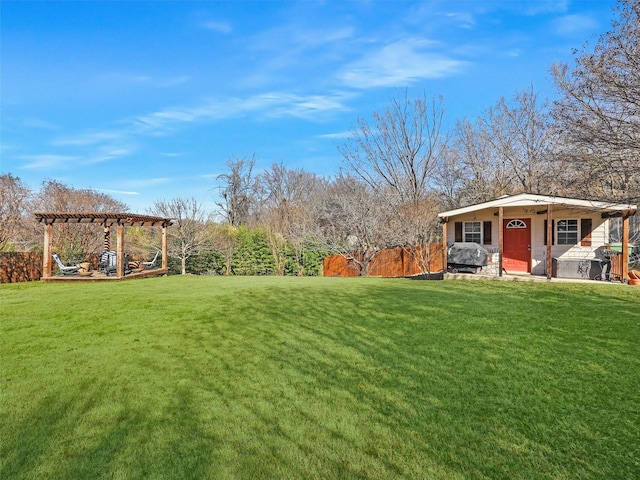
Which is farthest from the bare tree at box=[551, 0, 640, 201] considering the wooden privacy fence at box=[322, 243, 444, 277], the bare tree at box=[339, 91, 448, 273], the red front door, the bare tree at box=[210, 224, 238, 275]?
the bare tree at box=[210, 224, 238, 275]

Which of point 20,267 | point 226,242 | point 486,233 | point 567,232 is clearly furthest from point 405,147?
point 20,267

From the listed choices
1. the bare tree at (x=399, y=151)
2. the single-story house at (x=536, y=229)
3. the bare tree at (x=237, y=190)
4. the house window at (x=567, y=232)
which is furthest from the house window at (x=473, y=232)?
the bare tree at (x=237, y=190)

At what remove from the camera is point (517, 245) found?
1414 centimetres

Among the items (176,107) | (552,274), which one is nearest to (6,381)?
(552,274)

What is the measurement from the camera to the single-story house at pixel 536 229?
1194 cm

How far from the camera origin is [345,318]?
6.16 metres

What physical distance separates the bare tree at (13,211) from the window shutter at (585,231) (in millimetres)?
21975

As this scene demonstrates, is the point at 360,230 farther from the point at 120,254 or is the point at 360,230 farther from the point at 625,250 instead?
the point at 120,254

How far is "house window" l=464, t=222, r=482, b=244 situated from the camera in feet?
48.0

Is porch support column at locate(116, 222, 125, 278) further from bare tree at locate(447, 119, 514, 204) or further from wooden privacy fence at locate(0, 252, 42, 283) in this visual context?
bare tree at locate(447, 119, 514, 204)

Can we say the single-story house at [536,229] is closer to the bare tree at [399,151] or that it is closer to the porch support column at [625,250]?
the porch support column at [625,250]

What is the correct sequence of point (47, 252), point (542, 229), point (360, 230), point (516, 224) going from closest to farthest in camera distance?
1. point (47, 252)
2. point (542, 229)
3. point (516, 224)
4. point (360, 230)

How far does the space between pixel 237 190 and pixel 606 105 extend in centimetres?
2460

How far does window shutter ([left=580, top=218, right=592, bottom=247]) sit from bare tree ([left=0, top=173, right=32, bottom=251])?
22.0m
